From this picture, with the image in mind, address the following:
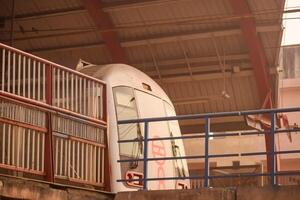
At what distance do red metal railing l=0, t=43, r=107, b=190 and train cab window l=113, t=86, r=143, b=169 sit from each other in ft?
3.17

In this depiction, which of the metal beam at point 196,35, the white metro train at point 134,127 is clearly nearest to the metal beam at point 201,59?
the metal beam at point 196,35

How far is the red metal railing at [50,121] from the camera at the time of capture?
372 inches

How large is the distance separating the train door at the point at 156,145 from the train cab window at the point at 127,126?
27 cm

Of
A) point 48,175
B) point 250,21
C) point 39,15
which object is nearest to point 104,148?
point 48,175

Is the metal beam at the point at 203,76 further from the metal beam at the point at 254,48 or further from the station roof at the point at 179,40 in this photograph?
the metal beam at the point at 254,48

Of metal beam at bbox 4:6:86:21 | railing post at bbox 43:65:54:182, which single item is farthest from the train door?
metal beam at bbox 4:6:86:21

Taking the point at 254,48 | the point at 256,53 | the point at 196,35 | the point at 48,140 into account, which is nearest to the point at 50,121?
the point at 48,140

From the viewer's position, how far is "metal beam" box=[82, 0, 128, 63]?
66.5 ft

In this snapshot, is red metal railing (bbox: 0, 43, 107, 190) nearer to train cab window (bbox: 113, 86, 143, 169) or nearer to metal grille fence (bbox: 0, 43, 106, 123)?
metal grille fence (bbox: 0, 43, 106, 123)

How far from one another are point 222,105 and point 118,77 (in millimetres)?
9759

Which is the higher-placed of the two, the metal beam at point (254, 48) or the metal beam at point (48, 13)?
the metal beam at point (48, 13)

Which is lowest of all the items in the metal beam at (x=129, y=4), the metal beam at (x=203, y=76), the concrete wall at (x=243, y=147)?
the concrete wall at (x=243, y=147)

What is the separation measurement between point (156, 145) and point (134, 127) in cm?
81

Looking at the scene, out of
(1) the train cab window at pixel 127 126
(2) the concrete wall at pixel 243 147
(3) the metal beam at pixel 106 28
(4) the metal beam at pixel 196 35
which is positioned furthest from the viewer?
(2) the concrete wall at pixel 243 147
